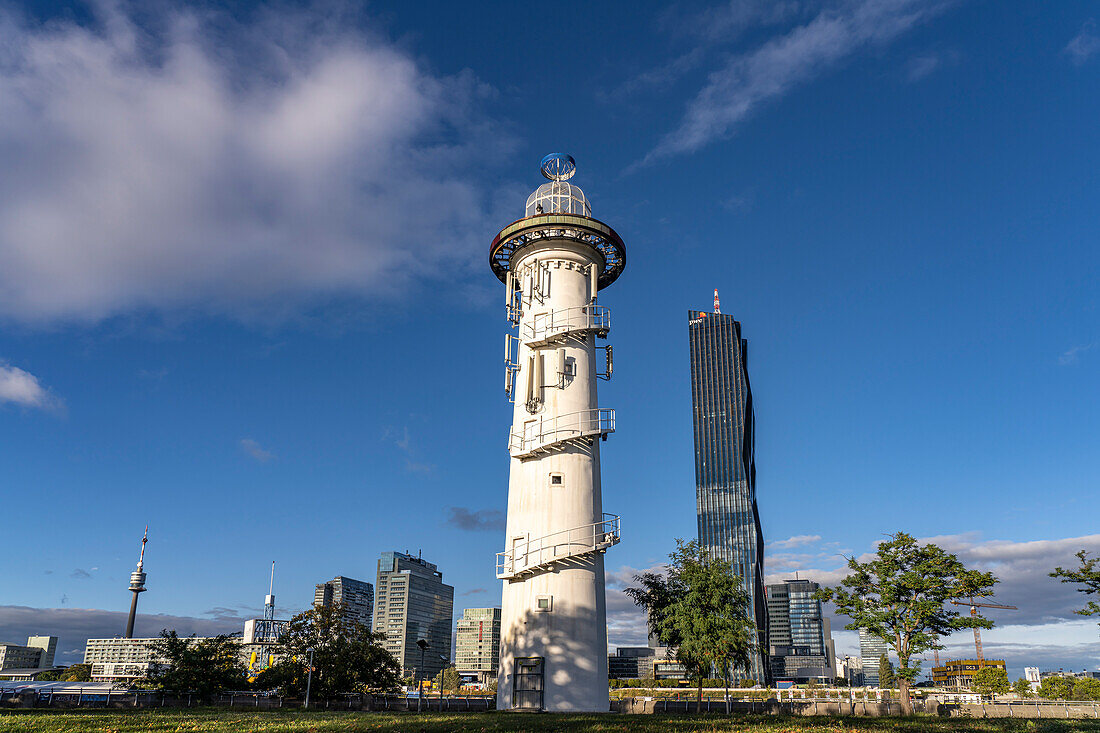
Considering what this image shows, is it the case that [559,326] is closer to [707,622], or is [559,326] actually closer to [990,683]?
[707,622]

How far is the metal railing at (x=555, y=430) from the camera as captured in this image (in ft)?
112

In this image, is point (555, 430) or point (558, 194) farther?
point (558, 194)

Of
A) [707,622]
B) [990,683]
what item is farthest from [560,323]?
[990,683]

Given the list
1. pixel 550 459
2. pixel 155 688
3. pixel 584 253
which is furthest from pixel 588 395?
pixel 155 688

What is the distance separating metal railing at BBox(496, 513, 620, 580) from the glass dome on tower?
17.4 meters

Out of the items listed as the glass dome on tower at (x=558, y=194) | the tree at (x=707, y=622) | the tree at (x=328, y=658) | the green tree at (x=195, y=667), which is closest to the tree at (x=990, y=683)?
the tree at (x=707, y=622)

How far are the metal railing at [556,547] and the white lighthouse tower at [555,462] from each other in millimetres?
49

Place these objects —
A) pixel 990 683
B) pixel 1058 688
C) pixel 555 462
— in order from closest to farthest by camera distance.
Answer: pixel 555 462
pixel 1058 688
pixel 990 683

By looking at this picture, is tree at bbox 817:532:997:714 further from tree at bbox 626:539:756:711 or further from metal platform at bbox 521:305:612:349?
metal platform at bbox 521:305:612:349

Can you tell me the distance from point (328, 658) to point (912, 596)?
103 feet

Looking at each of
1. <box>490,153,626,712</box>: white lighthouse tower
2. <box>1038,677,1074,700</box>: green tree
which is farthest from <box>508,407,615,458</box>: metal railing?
<box>1038,677,1074,700</box>: green tree

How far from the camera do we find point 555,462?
3412cm

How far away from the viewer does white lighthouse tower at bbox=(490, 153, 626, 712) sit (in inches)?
1231

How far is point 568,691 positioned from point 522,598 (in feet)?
14.3
